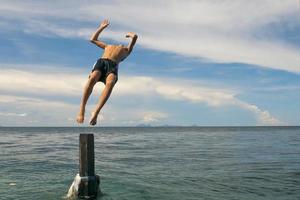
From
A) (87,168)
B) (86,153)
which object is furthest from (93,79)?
(87,168)

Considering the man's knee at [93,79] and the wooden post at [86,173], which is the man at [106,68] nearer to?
the man's knee at [93,79]

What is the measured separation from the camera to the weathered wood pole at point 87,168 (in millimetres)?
14422

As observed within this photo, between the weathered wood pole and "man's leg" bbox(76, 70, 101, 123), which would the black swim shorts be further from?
the weathered wood pole

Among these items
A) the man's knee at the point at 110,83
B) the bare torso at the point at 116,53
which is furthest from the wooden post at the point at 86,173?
the bare torso at the point at 116,53

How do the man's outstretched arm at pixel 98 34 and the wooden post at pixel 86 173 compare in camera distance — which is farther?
the wooden post at pixel 86 173

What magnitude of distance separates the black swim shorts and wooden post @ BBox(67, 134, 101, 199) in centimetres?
235

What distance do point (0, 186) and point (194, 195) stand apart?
931cm

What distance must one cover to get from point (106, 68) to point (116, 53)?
0.54 m

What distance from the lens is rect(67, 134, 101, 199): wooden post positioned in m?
14.4

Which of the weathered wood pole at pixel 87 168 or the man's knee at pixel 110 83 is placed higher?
the man's knee at pixel 110 83

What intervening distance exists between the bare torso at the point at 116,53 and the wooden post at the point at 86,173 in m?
2.78

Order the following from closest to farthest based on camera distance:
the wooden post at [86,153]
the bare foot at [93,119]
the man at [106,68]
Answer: the bare foot at [93,119], the man at [106,68], the wooden post at [86,153]

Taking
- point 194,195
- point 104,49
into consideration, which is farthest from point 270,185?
point 104,49

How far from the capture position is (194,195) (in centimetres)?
2022
